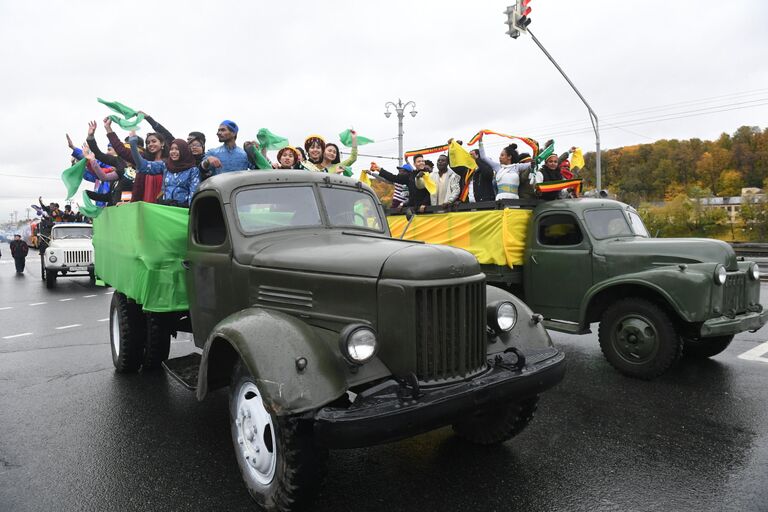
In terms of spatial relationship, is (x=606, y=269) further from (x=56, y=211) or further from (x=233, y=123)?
(x=56, y=211)

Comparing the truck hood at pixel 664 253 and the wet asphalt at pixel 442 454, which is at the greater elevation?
the truck hood at pixel 664 253

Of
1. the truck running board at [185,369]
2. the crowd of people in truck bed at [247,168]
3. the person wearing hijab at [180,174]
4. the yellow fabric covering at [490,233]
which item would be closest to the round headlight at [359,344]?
the truck running board at [185,369]

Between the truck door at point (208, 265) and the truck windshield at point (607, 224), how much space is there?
419 centimetres

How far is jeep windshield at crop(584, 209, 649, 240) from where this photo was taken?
239 inches

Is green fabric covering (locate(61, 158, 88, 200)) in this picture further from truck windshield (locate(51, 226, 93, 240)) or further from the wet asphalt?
truck windshield (locate(51, 226, 93, 240))

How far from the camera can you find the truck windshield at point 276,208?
388 centimetres

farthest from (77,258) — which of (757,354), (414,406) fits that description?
(757,354)

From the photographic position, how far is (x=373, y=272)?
9.60 feet

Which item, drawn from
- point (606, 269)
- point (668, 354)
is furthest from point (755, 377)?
point (606, 269)

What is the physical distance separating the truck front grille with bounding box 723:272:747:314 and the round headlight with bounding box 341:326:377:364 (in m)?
3.98

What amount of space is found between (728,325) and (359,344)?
13.0 feet

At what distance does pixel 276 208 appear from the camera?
398 centimetres

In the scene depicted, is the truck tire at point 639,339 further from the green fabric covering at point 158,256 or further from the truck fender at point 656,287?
the green fabric covering at point 158,256

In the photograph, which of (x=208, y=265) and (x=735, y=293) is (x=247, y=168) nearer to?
(x=208, y=265)
